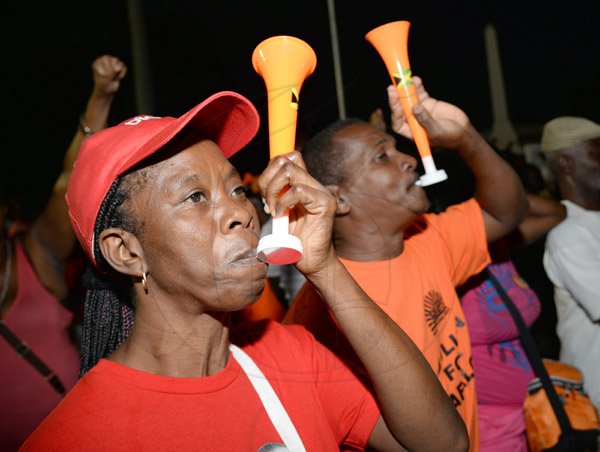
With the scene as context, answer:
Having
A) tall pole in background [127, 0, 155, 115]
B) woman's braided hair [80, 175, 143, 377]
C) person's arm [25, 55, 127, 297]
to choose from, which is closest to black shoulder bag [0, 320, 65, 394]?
person's arm [25, 55, 127, 297]

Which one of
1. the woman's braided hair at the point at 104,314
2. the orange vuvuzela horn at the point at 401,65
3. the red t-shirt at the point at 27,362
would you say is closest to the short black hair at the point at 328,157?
the orange vuvuzela horn at the point at 401,65

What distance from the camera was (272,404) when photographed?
126cm

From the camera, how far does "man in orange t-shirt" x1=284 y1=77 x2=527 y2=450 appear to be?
1.84 m

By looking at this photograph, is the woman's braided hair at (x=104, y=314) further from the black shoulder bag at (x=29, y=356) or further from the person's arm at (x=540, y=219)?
the person's arm at (x=540, y=219)

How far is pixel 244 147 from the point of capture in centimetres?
146

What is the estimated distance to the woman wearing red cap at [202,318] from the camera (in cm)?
112

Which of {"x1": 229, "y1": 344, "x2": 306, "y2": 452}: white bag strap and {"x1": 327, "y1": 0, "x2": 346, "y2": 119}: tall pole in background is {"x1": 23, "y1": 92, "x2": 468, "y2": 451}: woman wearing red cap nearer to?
{"x1": 229, "y1": 344, "x2": 306, "y2": 452}: white bag strap

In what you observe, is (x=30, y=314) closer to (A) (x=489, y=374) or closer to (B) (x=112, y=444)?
(B) (x=112, y=444)

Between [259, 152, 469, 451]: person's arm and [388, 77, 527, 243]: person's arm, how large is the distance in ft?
2.11

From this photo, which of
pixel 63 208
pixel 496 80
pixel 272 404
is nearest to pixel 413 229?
pixel 496 80

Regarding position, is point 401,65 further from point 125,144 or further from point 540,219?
point 540,219

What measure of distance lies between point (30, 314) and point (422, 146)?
1858 millimetres

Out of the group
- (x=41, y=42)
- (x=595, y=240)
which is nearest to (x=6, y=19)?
(x=41, y=42)

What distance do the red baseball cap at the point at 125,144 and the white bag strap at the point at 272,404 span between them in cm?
49
